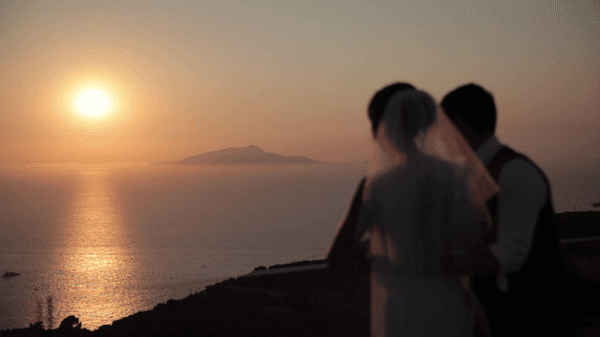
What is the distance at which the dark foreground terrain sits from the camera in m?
4.73

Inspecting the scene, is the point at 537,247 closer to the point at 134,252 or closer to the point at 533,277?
the point at 533,277

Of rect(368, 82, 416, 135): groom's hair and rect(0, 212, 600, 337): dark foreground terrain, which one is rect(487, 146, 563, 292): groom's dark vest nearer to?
rect(368, 82, 416, 135): groom's hair

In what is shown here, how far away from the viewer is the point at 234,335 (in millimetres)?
4871

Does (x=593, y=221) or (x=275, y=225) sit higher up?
(x=593, y=221)

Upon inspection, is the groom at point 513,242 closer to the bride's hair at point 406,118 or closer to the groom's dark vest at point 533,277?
the groom's dark vest at point 533,277

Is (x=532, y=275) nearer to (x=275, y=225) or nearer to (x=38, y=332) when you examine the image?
(x=38, y=332)

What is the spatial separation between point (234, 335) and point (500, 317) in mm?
3652

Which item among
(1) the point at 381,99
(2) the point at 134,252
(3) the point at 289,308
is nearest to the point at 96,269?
(2) the point at 134,252

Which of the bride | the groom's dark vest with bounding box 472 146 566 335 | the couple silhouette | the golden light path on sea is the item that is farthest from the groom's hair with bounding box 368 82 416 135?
the golden light path on sea

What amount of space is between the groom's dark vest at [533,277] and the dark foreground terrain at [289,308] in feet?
8.79

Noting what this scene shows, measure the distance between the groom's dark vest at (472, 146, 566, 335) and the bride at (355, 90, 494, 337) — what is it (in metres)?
0.11

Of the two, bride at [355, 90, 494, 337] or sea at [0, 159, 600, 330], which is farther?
sea at [0, 159, 600, 330]

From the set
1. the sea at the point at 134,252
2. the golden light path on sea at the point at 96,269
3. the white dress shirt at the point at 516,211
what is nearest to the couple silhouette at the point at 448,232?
the white dress shirt at the point at 516,211

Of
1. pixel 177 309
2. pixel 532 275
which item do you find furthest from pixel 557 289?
pixel 177 309
